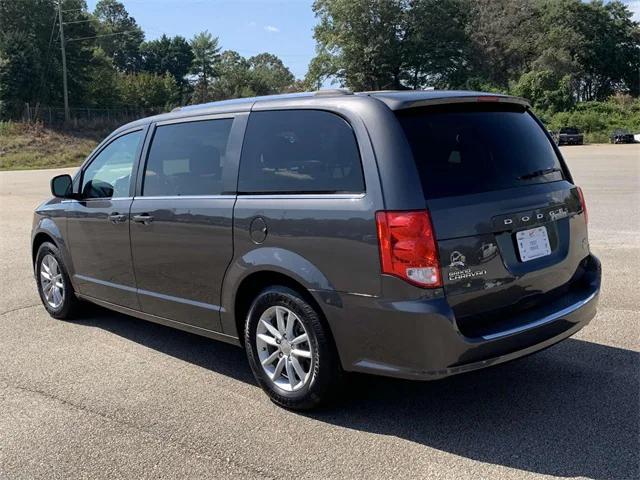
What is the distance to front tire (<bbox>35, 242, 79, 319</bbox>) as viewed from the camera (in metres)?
5.82

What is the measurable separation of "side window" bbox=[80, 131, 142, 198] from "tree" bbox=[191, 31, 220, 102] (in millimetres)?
104807

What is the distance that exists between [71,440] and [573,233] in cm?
322

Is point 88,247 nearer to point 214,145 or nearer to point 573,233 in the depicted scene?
point 214,145

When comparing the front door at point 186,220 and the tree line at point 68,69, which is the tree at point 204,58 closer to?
the tree line at point 68,69

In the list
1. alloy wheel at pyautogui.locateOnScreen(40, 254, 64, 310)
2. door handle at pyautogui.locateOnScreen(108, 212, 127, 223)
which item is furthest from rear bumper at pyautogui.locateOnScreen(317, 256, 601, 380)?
alloy wheel at pyautogui.locateOnScreen(40, 254, 64, 310)

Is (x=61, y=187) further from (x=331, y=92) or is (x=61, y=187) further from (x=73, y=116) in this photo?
(x=73, y=116)

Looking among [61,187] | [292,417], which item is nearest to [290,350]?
[292,417]

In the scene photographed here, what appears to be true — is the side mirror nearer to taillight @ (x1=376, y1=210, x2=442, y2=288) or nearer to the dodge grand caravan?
the dodge grand caravan

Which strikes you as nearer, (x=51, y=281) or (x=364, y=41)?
(x=51, y=281)

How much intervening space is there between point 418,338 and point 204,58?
111894mm

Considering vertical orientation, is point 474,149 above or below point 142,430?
above

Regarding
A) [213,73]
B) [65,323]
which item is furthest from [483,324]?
[213,73]

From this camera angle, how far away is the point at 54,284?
602cm

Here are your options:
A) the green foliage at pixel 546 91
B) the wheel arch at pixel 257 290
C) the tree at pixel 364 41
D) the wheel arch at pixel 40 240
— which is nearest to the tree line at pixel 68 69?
the tree at pixel 364 41
